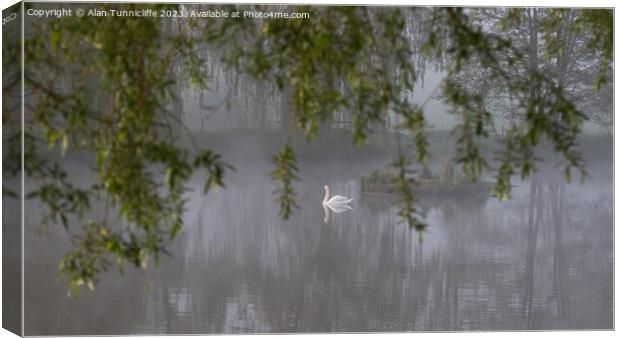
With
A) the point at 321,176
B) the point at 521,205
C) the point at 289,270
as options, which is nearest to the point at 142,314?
the point at 289,270

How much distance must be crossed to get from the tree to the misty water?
0.52ft

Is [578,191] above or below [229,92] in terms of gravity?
below

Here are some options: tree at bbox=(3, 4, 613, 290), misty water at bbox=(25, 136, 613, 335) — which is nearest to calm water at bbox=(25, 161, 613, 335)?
misty water at bbox=(25, 136, 613, 335)

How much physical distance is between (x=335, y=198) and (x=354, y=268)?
0.38 metres

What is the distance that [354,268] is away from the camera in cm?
614

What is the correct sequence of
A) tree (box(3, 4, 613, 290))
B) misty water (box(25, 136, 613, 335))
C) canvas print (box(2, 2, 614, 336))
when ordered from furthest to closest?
misty water (box(25, 136, 613, 335)) → canvas print (box(2, 2, 614, 336)) → tree (box(3, 4, 613, 290))

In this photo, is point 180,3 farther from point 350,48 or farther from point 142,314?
point 350,48

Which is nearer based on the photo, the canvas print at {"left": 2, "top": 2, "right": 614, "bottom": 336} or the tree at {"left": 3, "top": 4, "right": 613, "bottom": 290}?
the tree at {"left": 3, "top": 4, "right": 613, "bottom": 290}

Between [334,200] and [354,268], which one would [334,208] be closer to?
[334,200]

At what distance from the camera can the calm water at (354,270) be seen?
6.01m

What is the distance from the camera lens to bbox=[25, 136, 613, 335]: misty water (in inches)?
236

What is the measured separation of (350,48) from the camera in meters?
3.90

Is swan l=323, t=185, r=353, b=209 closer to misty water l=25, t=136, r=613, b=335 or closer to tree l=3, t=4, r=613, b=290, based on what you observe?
misty water l=25, t=136, r=613, b=335

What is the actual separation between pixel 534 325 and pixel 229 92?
2.01 m
